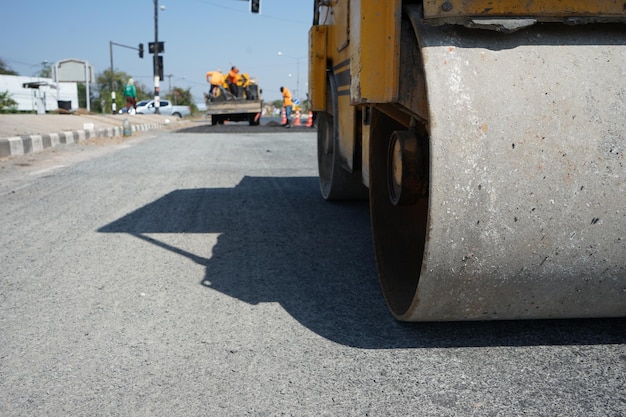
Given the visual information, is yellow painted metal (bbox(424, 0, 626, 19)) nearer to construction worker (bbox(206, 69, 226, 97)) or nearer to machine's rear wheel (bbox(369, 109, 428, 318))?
machine's rear wheel (bbox(369, 109, 428, 318))

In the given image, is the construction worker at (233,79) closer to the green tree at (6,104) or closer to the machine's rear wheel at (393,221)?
the green tree at (6,104)

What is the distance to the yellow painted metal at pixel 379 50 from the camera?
2.40 meters

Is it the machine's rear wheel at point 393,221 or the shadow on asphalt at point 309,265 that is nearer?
the shadow on asphalt at point 309,265

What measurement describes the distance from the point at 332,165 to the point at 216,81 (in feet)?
63.9

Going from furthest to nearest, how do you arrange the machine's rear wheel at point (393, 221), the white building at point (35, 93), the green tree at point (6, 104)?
the white building at point (35, 93) → the green tree at point (6, 104) → the machine's rear wheel at point (393, 221)

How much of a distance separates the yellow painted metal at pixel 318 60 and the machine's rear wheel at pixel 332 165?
62 millimetres

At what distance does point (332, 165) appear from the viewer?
16.9 ft

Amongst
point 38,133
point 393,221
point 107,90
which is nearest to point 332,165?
point 393,221

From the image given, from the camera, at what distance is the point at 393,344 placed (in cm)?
252

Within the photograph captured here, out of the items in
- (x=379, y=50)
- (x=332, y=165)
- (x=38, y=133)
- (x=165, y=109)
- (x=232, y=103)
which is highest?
(x=165, y=109)

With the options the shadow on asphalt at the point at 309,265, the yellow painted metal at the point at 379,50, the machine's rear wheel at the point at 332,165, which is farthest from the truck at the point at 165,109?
the yellow painted metal at the point at 379,50

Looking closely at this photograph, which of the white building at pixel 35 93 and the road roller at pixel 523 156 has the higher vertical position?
the white building at pixel 35 93

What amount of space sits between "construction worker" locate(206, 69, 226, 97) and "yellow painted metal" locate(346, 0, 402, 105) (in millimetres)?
21862

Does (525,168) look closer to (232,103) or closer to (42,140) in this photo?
(42,140)
